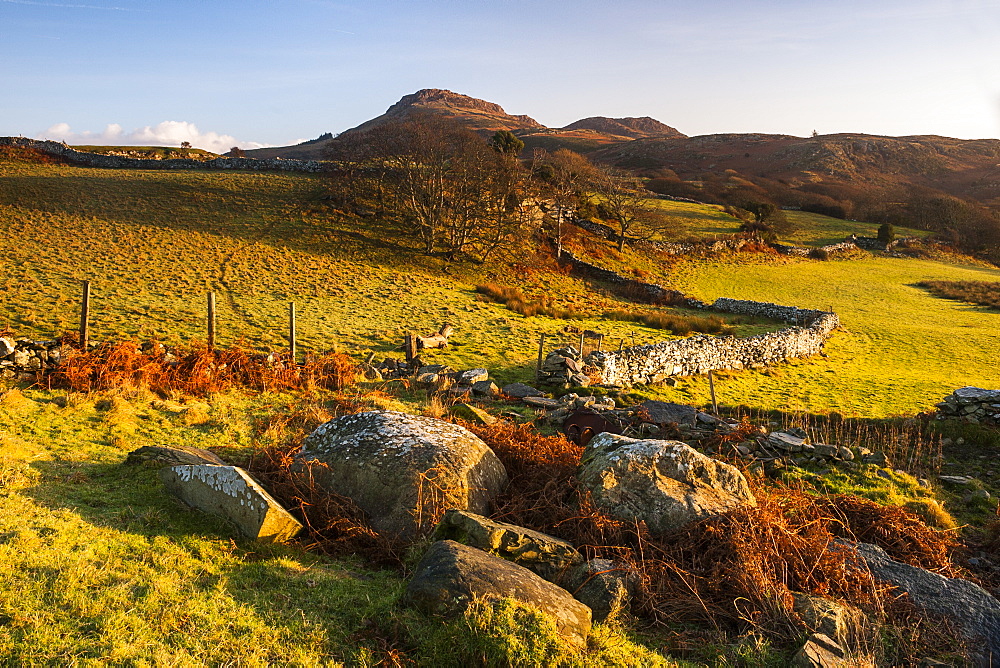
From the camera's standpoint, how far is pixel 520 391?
14.6m

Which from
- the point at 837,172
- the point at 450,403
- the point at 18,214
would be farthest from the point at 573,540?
the point at 837,172

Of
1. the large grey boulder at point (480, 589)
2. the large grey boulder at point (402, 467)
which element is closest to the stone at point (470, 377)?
the large grey boulder at point (402, 467)

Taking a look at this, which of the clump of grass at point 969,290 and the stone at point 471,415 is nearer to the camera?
the stone at point 471,415

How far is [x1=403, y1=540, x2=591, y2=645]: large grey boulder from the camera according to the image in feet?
15.1

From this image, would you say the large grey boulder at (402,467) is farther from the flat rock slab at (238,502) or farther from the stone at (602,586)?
the stone at (602,586)

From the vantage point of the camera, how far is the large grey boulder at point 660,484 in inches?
253

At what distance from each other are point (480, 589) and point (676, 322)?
87.1 feet

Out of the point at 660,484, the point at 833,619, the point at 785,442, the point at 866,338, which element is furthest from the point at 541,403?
the point at 866,338

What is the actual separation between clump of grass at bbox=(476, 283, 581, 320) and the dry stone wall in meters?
24.3

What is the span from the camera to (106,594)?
4.38 m

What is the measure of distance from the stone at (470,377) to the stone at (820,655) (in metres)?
10.1

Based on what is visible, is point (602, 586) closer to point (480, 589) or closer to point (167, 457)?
point (480, 589)

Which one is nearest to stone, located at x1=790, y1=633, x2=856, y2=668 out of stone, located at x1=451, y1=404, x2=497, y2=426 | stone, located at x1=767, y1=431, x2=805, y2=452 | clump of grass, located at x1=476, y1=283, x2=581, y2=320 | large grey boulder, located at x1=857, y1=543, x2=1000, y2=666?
large grey boulder, located at x1=857, y1=543, x2=1000, y2=666

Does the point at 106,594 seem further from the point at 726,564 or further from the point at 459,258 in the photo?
the point at 459,258
